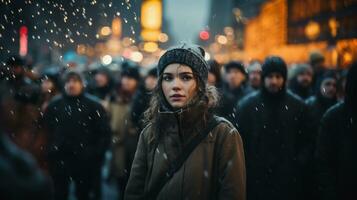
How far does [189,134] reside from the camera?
3.50m

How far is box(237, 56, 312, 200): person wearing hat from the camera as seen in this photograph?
5672 mm

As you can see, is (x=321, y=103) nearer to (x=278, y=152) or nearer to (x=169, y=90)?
(x=278, y=152)

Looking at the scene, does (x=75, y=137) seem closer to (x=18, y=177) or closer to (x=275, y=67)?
(x=275, y=67)

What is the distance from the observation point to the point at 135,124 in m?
8.37

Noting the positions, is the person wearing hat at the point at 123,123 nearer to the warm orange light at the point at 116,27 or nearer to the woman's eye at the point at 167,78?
the woman's eye at the point at 167,78

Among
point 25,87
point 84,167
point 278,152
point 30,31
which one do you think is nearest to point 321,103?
point 278,152

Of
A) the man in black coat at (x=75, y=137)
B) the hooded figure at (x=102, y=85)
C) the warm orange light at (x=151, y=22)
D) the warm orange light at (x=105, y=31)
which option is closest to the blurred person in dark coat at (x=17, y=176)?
the man in black coat at (x=75, y=137)

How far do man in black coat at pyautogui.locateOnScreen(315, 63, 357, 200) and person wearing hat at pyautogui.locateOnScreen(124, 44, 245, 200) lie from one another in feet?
6.18

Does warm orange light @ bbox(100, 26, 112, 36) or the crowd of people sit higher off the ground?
warm orange light @ bbox(100, 26, 112, 36)

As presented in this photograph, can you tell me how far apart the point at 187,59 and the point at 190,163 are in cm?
79

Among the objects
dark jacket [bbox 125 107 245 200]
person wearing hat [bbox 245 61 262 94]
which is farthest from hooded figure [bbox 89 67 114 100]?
dark jacket [bbox 125 107 245 200]

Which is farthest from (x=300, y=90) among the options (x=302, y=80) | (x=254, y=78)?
(x=254, y=78)

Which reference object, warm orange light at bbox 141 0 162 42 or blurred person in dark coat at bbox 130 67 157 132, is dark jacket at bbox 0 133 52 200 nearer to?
blurred person in dark coat at bbox 130 67 157 132

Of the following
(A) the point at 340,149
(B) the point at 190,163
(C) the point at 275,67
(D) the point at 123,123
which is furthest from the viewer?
(D) the point at 123,123
